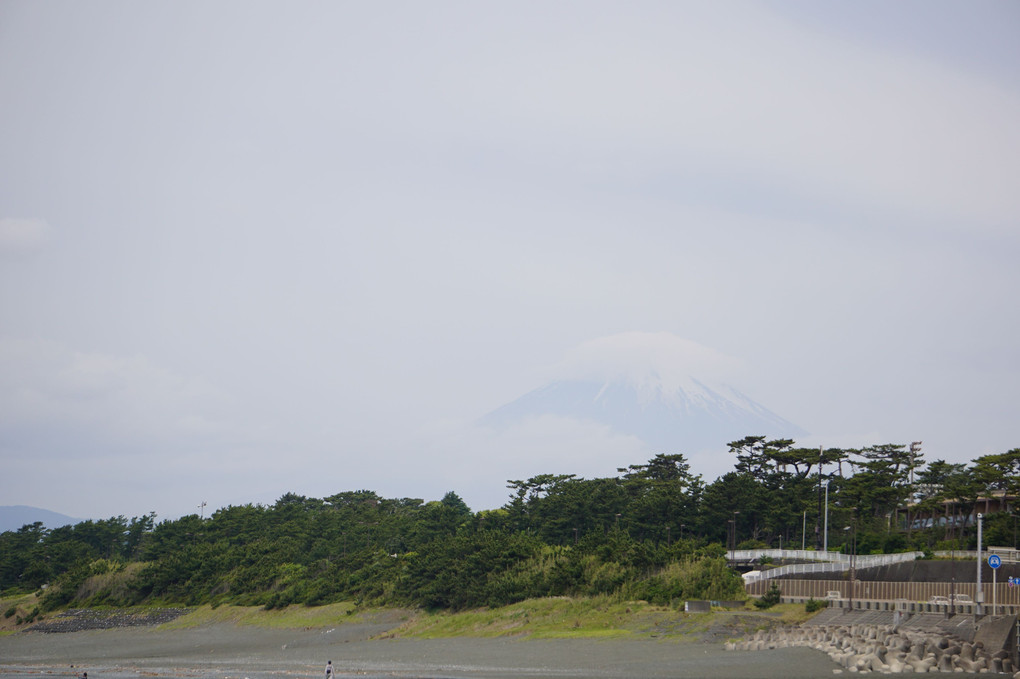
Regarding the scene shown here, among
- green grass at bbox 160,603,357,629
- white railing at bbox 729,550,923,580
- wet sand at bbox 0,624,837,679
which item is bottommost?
green grass at bbox 160,603,357,629

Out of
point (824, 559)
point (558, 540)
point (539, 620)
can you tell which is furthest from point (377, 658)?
point (558, 540)

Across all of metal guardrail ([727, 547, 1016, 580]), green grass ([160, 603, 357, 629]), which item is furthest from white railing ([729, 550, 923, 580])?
green grass ([160, 603, 357, 629])

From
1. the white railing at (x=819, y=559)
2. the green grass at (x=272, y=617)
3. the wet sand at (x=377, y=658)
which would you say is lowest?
the green grass at (x=272, y=617)

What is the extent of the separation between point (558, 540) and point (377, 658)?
4816 cm

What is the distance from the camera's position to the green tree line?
74.9 meters

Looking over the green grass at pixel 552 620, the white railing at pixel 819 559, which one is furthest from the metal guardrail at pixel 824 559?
the green grass at pixel 552 620

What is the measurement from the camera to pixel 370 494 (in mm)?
181250

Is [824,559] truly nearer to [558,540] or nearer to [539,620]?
[539,620]

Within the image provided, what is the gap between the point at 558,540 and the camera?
104250 millimetres

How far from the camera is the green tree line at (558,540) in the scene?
246 feet

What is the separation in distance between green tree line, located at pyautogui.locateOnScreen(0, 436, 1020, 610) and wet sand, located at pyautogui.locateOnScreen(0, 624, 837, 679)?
10.3m

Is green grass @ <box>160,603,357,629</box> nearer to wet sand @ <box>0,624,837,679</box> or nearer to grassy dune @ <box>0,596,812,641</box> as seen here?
grassy dune @ <box>0,596,812,641</box>

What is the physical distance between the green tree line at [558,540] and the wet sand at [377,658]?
10331 mm

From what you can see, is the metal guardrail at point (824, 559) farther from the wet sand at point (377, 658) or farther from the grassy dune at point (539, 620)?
the wet sand at point (377, 658)
